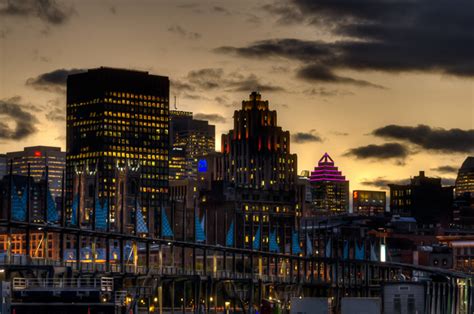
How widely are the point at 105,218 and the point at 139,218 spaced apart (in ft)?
20.7

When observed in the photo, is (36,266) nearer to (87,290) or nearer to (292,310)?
(292,310)

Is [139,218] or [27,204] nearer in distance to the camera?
[27,204]

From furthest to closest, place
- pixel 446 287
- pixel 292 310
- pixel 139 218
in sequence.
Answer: pixel 139 218 → pixel 446 287 → pixel 292 310

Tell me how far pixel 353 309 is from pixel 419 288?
24.7 metres

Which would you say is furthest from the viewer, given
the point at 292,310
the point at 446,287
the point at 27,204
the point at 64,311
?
the point at 446,287

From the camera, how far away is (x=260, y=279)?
198750 millimetres

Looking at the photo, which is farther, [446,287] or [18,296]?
[446,287]

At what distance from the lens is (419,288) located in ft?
487

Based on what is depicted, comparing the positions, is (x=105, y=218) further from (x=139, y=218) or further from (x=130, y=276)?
(x=130, y=276)

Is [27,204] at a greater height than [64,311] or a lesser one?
greater

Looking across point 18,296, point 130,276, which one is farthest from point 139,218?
point 18,296

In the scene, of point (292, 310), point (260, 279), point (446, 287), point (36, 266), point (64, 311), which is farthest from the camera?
point (260, 279)

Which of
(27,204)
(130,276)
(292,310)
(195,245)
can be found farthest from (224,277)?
(292,310)

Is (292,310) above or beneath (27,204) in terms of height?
beneath
